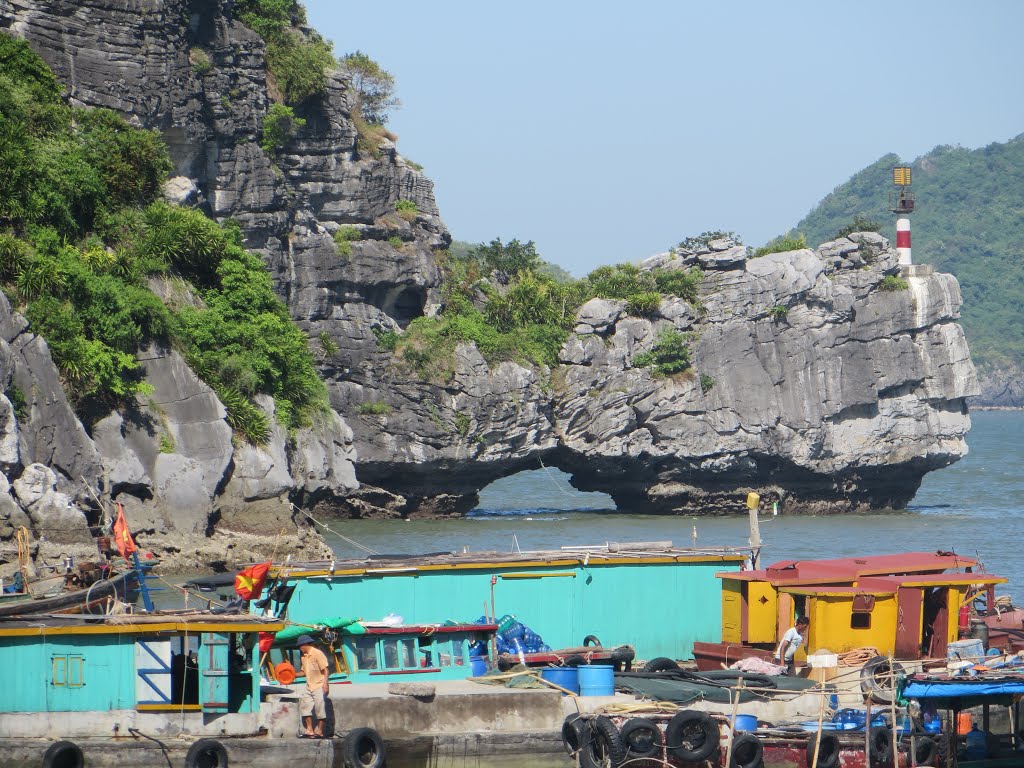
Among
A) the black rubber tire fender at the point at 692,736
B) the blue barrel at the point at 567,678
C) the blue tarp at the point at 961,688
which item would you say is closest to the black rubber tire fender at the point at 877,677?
the blue tarp at the point at 961,688

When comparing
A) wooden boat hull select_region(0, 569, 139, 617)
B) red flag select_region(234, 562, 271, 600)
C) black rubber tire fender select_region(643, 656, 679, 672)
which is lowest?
black rubber tire fender select_region(643, 656, 679, 672)

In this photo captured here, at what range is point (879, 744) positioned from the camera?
55.9 feet

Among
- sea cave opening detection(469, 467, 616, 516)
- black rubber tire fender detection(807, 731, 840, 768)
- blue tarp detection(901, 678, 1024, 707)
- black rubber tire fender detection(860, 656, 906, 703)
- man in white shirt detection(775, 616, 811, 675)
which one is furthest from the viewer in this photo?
sea cave opening detection(469, 467, 616, 516)

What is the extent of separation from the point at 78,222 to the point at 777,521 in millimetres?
25841

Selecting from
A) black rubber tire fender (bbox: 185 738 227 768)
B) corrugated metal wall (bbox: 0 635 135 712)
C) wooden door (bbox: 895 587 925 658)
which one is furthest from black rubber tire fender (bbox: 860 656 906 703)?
corrugated metal wall (bbox: 0 635 135 712)

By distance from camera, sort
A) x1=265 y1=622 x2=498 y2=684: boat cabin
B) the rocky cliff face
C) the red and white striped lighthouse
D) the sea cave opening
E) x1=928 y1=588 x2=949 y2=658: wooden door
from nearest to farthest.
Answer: x1=265 y1=622 x2=498 y2=684: boat cabin
x1=928 y1=588 x2=949 y2=658: wooden door
the rocky cliff face
the sea cave opening
the red and white striped lighthouse

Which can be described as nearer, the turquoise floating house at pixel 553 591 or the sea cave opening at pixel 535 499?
the turquoise floating house at pixel 553 591

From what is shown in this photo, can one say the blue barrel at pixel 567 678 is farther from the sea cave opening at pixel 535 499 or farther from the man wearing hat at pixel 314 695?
the sea cave opening at pixel 535 499

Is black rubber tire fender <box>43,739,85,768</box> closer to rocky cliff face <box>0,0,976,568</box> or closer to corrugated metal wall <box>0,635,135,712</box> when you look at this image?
corrugated metal wall <box>0,635,135,712</box>

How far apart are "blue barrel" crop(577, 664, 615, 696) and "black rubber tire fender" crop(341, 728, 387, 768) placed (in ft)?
9.18

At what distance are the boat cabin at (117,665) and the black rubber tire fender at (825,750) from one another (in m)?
6.23

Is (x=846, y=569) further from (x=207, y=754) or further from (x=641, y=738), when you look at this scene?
(x=207, y=754)

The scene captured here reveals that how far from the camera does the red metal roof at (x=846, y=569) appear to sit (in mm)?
21750

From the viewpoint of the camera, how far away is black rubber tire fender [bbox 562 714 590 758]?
17047 mm
